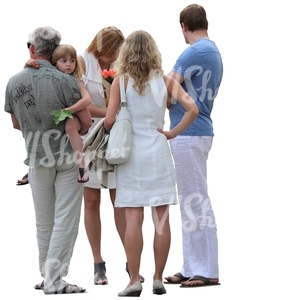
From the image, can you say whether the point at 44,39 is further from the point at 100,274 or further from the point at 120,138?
the point at 100,274

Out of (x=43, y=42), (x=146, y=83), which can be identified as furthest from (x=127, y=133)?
(x=43, y=42)

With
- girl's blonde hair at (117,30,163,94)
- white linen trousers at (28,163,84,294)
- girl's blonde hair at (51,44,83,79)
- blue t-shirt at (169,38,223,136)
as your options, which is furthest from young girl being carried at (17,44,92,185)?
blue t-shirt at (169,38,223,136)

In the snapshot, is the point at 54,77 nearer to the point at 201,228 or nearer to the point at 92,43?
the point at 92,43

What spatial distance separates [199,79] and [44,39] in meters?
1.42

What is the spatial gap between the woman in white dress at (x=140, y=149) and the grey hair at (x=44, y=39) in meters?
0.59

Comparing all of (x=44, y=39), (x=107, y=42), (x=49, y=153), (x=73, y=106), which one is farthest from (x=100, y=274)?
(x=44, y=39)

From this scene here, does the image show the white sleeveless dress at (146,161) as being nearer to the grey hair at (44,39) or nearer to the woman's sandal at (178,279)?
the grey hair at (44,39)

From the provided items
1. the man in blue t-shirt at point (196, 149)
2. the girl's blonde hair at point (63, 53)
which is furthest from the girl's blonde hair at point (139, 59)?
the man in blue t-shirt at point (196, 149)

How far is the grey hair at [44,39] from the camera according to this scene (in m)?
9.21

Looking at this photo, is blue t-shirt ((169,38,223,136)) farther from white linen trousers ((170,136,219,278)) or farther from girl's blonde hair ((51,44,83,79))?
girl's blonde hair ((51,44,83,79))

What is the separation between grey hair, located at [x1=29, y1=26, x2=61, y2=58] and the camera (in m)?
9.21

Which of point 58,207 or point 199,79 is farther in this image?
point 199,79

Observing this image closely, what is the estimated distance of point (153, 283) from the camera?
30.3 feet

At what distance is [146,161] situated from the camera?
9062 millimetres
